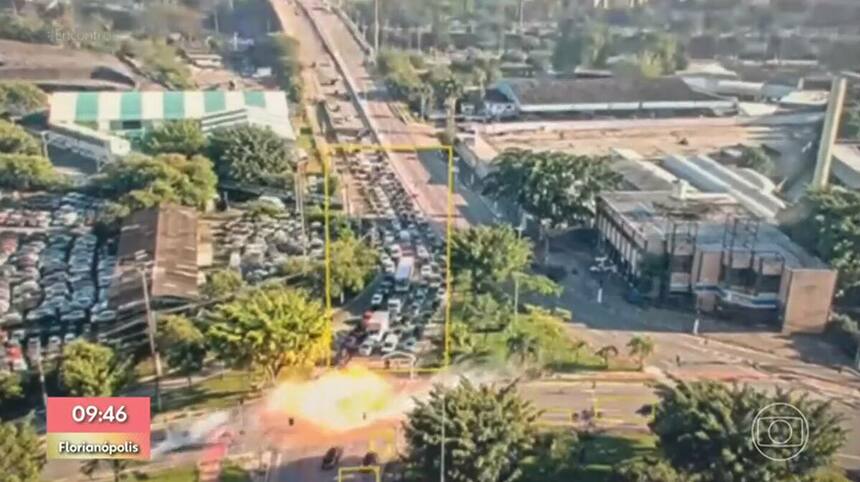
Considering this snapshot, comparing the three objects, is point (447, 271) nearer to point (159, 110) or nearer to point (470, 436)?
point (470, 436)

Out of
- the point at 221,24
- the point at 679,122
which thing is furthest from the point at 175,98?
the point at 679,122

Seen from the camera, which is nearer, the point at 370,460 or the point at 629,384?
the point at 370,460

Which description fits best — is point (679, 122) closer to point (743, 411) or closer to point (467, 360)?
point (467, 360)

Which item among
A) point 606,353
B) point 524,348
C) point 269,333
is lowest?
point 606,353

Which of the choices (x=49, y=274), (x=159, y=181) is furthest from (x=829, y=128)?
(x=49, y=274)

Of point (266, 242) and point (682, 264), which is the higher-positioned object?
point (682, 264)
